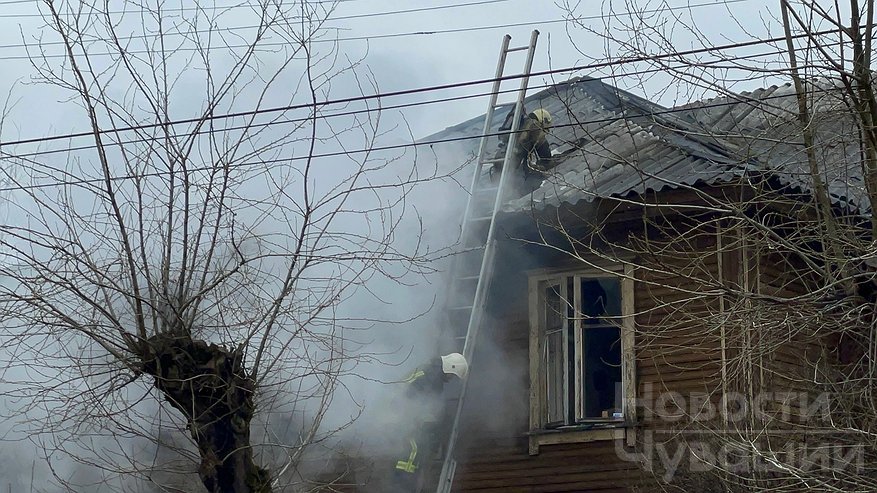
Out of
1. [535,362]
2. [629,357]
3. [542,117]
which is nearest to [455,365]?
[535,362]

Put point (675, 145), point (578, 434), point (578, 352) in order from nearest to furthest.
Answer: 1. point (675, 145)
2. point (578, 434)
3. point (578, 352)

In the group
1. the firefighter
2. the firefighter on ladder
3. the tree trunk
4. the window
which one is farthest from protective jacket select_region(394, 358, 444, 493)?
the tree trunk

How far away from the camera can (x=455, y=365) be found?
34.6 ft

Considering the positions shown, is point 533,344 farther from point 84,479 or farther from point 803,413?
point 84,479

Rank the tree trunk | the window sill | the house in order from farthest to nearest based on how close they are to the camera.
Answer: the window sill < the house < the tree trunk

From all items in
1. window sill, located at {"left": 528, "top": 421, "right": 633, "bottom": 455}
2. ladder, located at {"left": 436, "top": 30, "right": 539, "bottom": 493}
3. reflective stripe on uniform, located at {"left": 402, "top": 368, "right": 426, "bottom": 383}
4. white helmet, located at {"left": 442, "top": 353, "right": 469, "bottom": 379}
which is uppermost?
ladder, located at {"left": 436, "top": 30, "right": 539, "bottom": 493}

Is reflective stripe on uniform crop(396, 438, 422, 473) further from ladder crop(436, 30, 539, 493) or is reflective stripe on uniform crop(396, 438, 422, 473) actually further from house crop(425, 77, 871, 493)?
house crop(425, 77, 871, 493)

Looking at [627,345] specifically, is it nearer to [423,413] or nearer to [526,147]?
[423,413]

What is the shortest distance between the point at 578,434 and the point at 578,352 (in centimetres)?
69

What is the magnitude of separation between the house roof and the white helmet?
1.41 m

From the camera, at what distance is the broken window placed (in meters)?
11.3

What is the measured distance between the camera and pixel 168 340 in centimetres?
757

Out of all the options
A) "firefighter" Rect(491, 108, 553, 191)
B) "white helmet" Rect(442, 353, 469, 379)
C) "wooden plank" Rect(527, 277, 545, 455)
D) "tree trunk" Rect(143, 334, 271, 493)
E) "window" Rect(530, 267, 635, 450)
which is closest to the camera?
"tree trunk" Rect(143, 334, 271, 493)

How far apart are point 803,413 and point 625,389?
152 cm
